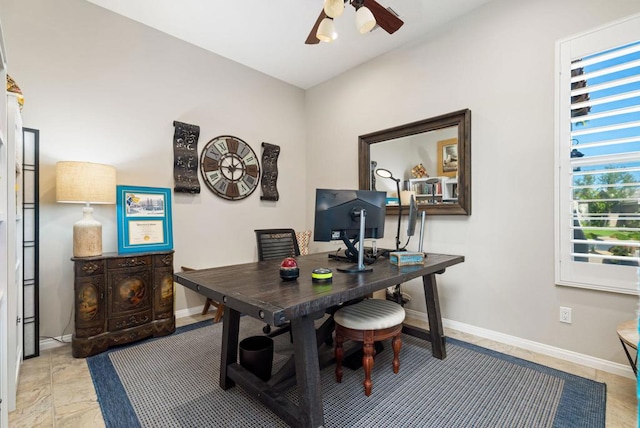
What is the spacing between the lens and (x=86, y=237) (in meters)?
2.34

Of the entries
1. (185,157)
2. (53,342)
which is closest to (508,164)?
(185,157)

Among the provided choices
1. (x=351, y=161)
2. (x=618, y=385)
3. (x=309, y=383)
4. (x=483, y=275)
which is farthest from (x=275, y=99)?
(x=618, y=385)

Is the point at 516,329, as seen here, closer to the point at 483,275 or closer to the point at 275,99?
the point at 483,275

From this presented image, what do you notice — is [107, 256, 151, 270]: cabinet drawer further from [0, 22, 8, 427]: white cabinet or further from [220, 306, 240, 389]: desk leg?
[220, 306, 240, 389]: desk leg

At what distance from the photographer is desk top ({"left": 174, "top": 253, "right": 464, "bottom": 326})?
1196mm

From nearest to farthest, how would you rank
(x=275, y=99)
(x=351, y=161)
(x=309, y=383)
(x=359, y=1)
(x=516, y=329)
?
1. (x=309, y=383)
2. (x=359, y=1)
3. (x=516, y=329)
4. (x=351, y=161)
5. (x=275, y=99)

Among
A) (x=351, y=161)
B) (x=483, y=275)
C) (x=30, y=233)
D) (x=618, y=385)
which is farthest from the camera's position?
(x=351, y=161)

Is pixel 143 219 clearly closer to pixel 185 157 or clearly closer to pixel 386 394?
pixel 185 157

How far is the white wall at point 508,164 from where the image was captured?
86.9 inches

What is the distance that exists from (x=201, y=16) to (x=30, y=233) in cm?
237

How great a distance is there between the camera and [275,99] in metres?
4.08

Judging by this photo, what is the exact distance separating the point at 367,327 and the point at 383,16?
2226 mm

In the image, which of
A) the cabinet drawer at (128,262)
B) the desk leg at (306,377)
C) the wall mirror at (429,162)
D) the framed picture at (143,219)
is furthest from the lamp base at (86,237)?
the wall mirror at (429,162)

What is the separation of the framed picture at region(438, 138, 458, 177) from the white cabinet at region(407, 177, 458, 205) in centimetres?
6
